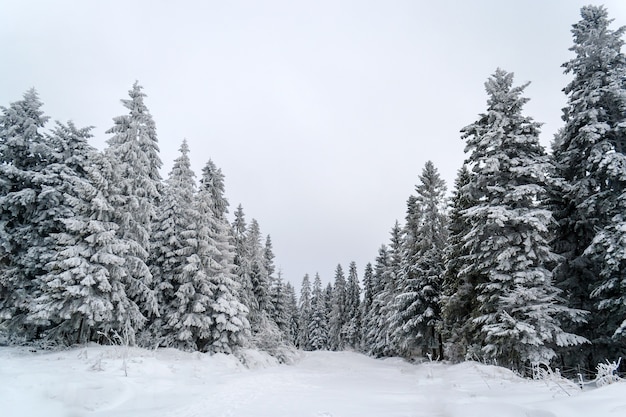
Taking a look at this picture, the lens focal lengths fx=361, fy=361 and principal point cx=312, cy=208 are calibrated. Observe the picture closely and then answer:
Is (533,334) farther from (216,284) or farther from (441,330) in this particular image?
(216,284)

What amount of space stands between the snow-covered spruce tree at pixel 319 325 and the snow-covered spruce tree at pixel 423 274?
3991 cm

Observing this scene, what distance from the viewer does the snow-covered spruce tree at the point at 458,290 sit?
19.1 metres

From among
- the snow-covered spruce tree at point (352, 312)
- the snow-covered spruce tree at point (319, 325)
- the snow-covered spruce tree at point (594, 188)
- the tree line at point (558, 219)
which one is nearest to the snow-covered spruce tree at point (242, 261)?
the tree line at point (558, 219)

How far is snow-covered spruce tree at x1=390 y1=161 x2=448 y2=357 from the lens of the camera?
1096 inches

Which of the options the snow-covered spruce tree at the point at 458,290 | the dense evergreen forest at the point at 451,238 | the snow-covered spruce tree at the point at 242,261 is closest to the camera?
the dense evergreen forest at the point at 451,238

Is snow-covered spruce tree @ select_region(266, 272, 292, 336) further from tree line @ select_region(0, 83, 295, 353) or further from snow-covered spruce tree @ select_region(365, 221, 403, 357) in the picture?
tree line @ select_region(0, 83, 295, 353)

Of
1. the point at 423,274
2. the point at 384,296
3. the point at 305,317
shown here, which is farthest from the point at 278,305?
the point at 305,317

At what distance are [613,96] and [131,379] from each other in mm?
19729

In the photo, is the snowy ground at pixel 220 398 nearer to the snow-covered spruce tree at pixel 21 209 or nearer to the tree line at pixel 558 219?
the tree line at pixel 558 219

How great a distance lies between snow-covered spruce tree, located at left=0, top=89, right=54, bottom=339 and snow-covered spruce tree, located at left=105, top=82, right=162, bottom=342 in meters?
3.65

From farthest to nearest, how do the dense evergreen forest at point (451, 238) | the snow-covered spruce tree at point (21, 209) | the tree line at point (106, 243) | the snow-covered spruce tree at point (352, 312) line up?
1. the snow-covered spruce tree at point (352, 312)
2. the snow-covered spruce tree at point (21, 209)
3. the tree line at point (106, 243)
4. the dense evergreen forest at point (451, 238)

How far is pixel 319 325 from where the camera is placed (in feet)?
233

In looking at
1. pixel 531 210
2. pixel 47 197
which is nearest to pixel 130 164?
pixel 47 197

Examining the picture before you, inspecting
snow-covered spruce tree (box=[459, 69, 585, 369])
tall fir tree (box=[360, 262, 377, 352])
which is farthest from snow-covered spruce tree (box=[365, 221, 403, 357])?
snow-covered spruce tree (box=[459, 69, 585, 369])
